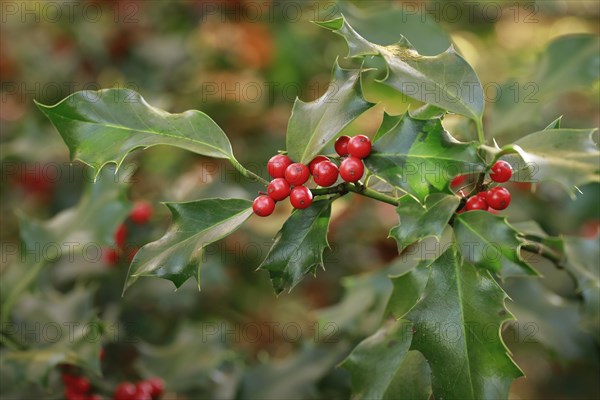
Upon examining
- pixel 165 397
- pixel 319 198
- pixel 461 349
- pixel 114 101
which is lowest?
pixel 165 397

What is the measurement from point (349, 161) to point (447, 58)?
0.64 feet

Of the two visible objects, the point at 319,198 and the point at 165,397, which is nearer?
the point at 319,198

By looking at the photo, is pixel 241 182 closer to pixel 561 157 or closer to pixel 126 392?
pixel 126 392

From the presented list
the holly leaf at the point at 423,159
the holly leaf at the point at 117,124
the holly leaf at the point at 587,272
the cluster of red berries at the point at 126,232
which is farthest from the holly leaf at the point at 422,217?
the cluster of red berries at the point at 126,232

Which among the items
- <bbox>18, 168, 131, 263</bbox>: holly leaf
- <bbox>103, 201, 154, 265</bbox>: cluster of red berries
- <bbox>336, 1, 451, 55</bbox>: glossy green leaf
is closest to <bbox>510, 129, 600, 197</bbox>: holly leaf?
<bbox>336, 1, 451, 55</bbox>: glossy green leaf

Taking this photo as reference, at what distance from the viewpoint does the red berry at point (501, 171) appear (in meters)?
0.73

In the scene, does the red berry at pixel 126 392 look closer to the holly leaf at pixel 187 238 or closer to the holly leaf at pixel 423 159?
the holly leaf at pixel 187 238

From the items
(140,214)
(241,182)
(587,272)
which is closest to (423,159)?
(587,272)

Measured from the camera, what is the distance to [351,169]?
73 cm

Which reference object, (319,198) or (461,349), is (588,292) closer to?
(461,349)

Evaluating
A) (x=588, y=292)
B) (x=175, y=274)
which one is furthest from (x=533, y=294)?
(x=175, y=274)

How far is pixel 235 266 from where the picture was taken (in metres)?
2.03

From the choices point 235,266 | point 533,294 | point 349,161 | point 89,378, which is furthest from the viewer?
point 235,266

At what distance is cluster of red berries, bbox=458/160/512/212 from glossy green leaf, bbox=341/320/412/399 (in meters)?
0.19
